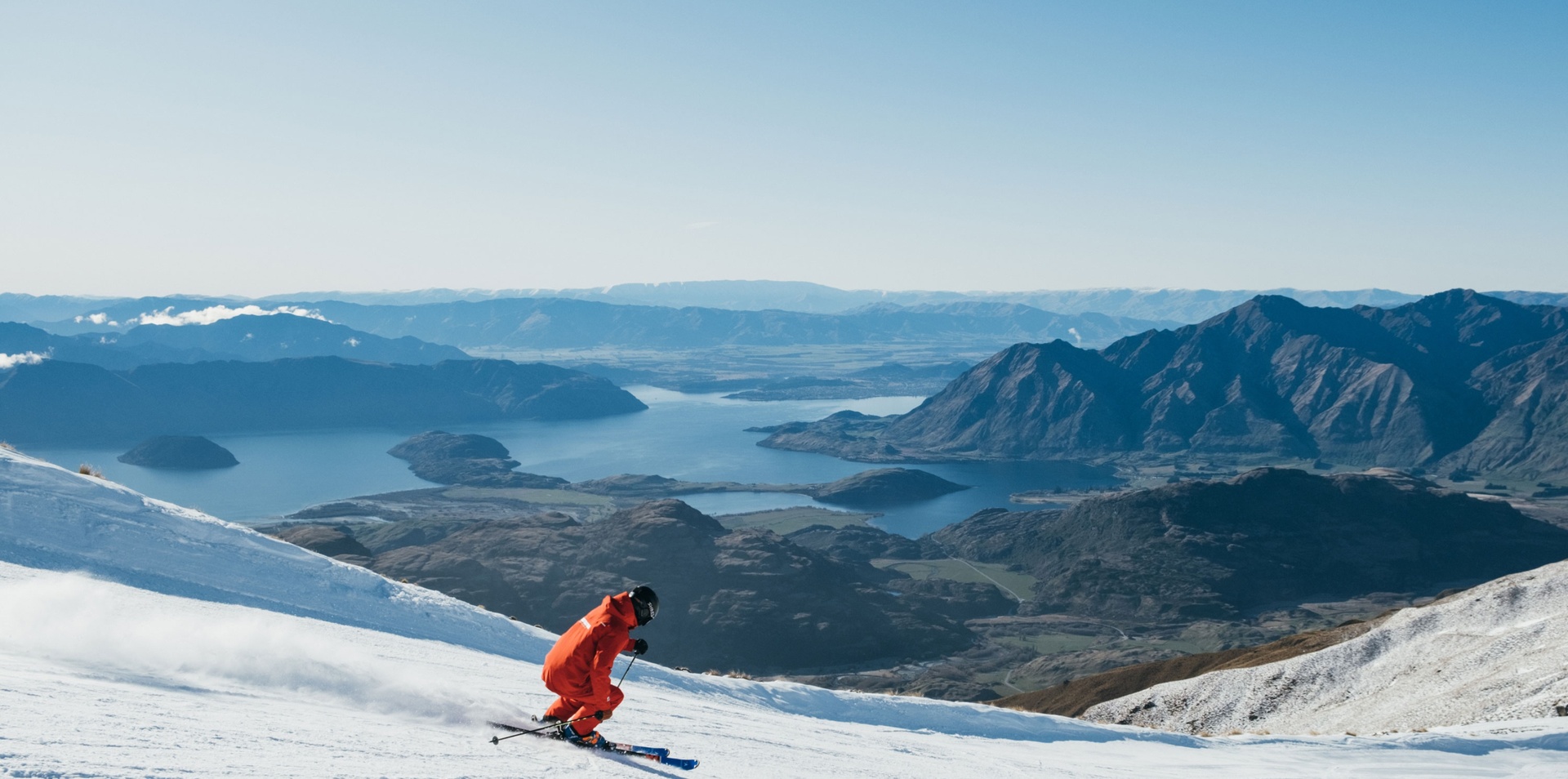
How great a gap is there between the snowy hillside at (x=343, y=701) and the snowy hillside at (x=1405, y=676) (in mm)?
11320

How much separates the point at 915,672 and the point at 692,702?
297ft

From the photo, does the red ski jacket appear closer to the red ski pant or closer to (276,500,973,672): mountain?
the red ski pant

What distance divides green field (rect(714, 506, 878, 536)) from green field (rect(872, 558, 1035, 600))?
2819 centimetres

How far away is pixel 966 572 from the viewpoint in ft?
500

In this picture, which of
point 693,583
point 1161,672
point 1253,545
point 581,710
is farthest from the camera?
point 1253,545

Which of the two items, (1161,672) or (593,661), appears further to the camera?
(1161,672)

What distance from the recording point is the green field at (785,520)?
602 ft

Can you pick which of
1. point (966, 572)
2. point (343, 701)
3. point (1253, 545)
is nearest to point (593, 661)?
point (343, 701)

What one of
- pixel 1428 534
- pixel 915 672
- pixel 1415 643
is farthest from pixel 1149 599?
pixel 1415 643

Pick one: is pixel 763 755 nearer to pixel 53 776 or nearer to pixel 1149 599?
pixel 53 776

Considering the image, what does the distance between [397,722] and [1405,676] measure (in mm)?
34671

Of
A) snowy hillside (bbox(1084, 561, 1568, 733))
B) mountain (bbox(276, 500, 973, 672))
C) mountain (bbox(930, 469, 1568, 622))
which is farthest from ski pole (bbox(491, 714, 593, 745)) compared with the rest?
mountain (bbox(930, 469, 1568, 622))

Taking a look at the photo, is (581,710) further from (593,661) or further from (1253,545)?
(1253,545)

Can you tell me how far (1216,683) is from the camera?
3656 centimetres
